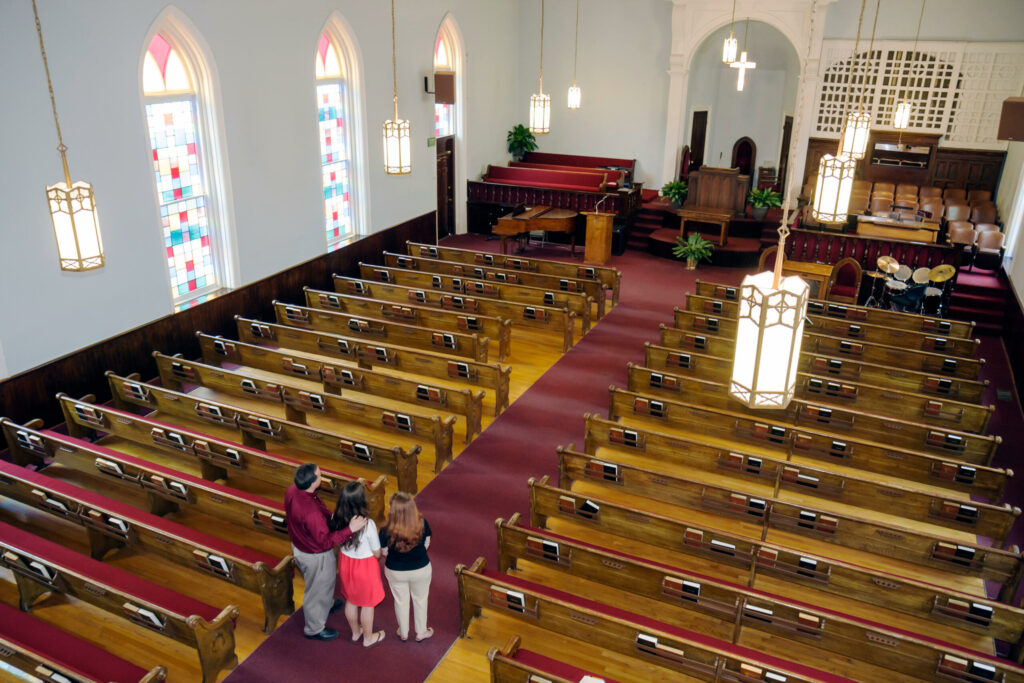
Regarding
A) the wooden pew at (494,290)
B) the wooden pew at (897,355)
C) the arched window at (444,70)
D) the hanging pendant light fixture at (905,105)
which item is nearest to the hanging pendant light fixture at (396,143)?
the wooden pew at (494,290)

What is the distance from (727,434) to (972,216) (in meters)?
10.2

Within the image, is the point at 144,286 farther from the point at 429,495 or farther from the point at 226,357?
the point at 429,495

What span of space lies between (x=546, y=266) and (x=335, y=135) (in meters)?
3.72

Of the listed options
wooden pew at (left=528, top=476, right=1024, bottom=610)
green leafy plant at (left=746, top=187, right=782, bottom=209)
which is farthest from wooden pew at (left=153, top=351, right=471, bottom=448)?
green leafy plant at (left=746, top=187, right=782, bottom=209)

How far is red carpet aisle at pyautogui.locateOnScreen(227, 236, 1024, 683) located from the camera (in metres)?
4.57

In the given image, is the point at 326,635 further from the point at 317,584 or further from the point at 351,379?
the point at 351,379

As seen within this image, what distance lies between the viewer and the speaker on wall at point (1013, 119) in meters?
9.86

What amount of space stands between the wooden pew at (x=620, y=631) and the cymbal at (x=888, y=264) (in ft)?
26.0

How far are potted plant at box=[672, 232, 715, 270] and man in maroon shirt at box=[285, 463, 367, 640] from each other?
9794mm

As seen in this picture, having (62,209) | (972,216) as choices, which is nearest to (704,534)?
(62,209)

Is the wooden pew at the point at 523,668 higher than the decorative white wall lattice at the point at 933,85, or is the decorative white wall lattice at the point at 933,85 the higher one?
the decorative white wall lattice at the point at 933,85

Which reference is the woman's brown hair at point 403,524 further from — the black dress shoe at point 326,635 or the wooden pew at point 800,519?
the wooden pew at point 800,519

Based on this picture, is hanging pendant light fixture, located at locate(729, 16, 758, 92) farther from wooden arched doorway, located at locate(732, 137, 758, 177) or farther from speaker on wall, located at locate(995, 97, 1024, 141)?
speaker on wall, located at locate(995, 97, 1024, 141)

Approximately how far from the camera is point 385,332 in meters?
8.47
